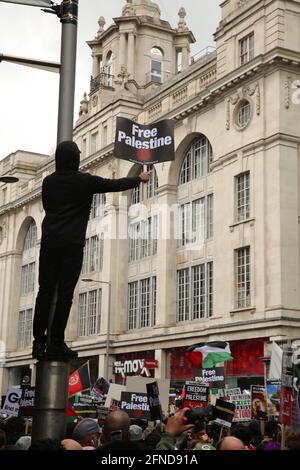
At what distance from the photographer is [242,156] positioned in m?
34.6

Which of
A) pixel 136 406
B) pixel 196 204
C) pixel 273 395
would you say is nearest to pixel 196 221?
pixel 196 204

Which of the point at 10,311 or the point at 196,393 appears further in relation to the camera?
the point at 10,311

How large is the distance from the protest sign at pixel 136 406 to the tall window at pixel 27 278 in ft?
133

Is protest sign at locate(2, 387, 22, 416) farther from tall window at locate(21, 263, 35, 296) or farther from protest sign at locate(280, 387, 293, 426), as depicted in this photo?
tall window at locate(21, 263, 35, 296)

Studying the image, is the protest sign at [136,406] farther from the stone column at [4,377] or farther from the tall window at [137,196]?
the stone column at [4,377]

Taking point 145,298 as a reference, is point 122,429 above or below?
below

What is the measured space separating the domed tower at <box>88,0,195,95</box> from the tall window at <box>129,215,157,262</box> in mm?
11578

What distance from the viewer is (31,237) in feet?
196

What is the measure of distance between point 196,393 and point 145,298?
83.6ft

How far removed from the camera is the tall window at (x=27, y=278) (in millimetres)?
58312

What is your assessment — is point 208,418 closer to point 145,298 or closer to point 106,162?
point 145,298

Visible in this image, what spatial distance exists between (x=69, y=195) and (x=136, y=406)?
12.4m

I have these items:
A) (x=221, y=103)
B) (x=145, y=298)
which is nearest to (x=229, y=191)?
(x=221, y=103)

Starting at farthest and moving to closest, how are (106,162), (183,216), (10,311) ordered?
(10,311) < (106,162) < (183,216)
